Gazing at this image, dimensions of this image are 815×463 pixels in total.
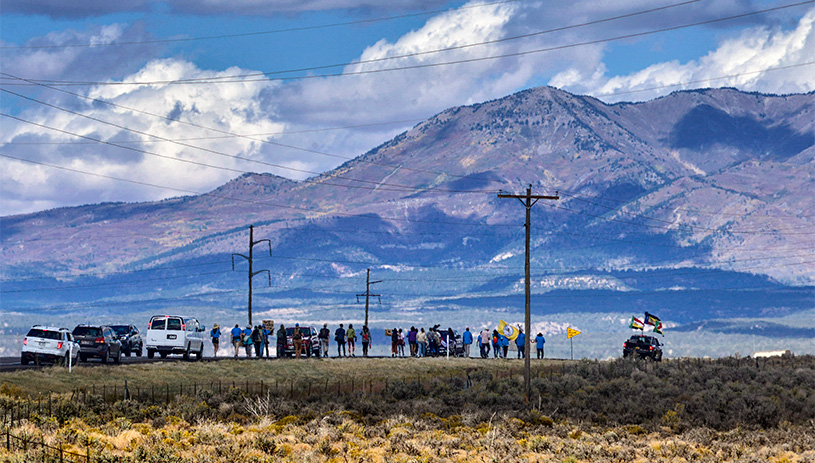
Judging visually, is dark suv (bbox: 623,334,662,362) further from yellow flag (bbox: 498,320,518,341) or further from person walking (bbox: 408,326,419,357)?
person walking (bbox: 408,326,419,357)

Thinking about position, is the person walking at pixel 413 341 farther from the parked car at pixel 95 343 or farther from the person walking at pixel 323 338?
the parked car at pixel 95 343

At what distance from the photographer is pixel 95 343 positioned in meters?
49.0

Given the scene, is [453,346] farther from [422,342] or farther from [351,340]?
[351,340]

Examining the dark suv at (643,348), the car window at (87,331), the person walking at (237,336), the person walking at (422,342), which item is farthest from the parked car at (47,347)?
the dark suv at (643,348)

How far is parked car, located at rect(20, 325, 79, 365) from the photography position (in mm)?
45844

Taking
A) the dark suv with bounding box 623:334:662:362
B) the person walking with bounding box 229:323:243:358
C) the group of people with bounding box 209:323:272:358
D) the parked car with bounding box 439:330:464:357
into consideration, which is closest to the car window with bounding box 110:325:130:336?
the group of people with bounding box 209:323:272:358

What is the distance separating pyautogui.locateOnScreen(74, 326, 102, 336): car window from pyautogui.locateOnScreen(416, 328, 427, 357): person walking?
21705 millimetres

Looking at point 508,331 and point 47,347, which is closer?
point 47,347

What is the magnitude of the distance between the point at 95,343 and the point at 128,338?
11394 mm

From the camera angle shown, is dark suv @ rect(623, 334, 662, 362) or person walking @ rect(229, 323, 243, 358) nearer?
person walking @ rect(229, 323, 243, 358)

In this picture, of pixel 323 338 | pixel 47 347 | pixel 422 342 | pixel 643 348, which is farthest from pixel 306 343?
pixel 643 348

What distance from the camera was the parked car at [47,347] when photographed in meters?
45.8

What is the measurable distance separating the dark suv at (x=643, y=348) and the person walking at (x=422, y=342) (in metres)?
12.8

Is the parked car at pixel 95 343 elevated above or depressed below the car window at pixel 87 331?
below
